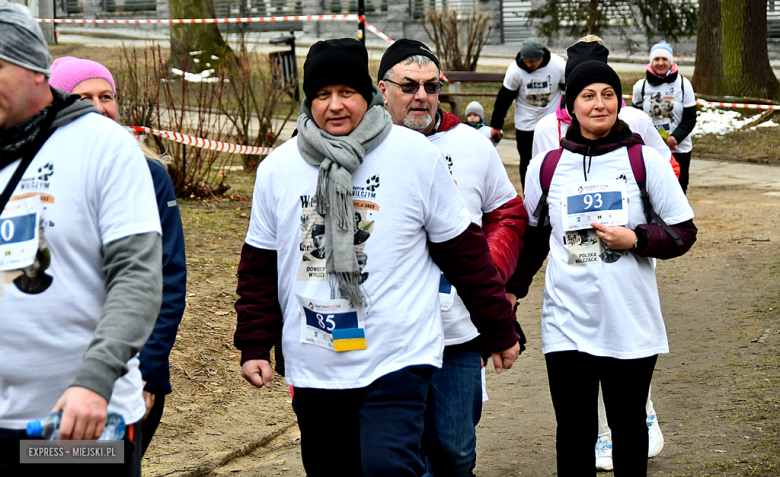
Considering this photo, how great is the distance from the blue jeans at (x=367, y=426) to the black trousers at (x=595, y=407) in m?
0.95

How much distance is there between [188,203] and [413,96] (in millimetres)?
7104

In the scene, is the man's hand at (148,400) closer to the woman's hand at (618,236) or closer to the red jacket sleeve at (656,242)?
the woman's hand at (618,236)

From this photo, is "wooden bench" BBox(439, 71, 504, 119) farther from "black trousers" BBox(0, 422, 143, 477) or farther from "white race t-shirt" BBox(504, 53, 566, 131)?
"black trousers" BBox(0, 422, 143, 477)

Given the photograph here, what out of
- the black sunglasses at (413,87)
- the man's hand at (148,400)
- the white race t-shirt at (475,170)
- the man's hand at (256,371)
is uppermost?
the black sunglasses at (413,87)

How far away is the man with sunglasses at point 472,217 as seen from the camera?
366 cm

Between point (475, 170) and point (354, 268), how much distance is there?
1.08m

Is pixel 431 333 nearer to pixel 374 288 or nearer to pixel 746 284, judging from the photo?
pixel 374 288

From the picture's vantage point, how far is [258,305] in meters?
3.27

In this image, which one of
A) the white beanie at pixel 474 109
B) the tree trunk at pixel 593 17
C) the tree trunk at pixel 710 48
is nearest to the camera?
the white beanie at pixel 474 109

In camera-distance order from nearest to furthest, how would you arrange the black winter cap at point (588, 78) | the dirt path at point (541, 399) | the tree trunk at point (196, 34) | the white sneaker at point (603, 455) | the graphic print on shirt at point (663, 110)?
the black winter cap at point (588, 78) → the white sneaker at point (603, 455) → the dirt path at point (541, 399) → the graphic print on shirt at point (663, 110) → the tree trunk at point (196, 34)

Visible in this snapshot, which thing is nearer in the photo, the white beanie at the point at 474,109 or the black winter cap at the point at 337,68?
the black winter cap at the point at 337,68

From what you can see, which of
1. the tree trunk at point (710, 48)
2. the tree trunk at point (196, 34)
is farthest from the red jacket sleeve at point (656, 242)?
the tree trunk at point (196, 34)

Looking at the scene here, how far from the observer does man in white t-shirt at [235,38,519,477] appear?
3.01 metres

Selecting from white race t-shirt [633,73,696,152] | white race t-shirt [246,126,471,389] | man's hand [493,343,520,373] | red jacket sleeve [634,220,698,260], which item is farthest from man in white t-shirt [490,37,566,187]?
white race t-shirt [246,126,471,389]
